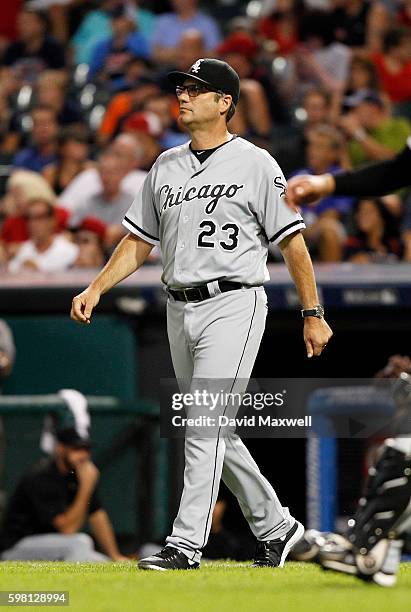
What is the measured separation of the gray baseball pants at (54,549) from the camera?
24.6 ft

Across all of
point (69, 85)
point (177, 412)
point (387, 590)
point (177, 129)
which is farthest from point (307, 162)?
point (387, 590)

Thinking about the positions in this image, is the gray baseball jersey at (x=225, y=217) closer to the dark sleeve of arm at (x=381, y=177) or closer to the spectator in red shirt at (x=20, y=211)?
the dark sleeve of arm at (x=381, y=177)

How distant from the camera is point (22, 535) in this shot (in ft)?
25.5

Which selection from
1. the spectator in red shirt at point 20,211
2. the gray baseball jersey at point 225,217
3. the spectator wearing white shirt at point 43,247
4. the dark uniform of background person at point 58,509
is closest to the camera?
the gray baseball jersey at point 225,217

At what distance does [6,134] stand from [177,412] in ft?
24.6

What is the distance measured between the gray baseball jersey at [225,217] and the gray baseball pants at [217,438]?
11cm

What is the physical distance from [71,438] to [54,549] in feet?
2.10

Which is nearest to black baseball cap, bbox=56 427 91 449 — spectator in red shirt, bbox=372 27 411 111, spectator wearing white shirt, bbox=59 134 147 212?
spectator wearing white shirt, bbox=59 134 147 212

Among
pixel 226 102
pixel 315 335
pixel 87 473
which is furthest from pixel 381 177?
pixel 87 473

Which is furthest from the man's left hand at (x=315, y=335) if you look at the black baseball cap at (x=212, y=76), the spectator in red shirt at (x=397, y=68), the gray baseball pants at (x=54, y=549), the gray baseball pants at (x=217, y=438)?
the spectator in red shirt at (x=397, y=68)

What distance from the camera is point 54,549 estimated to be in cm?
758

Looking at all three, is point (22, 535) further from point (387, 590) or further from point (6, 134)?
point (6, 134)

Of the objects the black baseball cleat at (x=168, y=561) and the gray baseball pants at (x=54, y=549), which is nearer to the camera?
the black baseball cleat at (x=168, y=561)

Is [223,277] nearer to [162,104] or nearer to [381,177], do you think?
[381,177]
